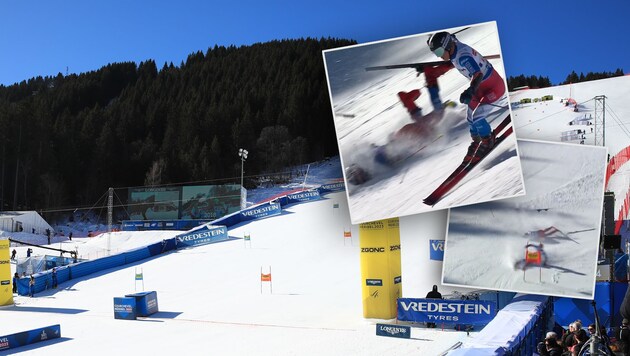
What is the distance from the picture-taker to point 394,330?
10688 mm

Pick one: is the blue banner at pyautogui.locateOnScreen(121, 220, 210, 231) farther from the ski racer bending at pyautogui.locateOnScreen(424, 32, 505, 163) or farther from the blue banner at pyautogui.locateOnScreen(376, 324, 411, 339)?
the ski racer bending at pyautogui.locateOnScreen(424, 32, 505, 163)

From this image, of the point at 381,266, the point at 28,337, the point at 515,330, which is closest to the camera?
the point at 515,330

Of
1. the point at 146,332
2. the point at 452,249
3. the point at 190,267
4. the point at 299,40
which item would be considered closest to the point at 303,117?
the point at 299,40

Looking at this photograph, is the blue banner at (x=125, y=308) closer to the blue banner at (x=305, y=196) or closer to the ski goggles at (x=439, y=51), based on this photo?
the ski goggles at (x=439, y=51)

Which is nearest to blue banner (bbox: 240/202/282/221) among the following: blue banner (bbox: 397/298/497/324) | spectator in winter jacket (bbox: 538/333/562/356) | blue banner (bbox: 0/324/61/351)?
blue banner (bbox: 0/324/61/351)

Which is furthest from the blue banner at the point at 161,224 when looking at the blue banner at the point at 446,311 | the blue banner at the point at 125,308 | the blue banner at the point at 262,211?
the blue banner at the point at 446,311

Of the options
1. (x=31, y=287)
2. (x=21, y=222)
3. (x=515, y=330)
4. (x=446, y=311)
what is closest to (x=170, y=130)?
(x=21, y=222)

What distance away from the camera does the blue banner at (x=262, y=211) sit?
32750mm

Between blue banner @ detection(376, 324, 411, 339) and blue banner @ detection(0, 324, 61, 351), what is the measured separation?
307 inches

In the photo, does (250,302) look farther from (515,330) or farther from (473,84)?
(473,84)

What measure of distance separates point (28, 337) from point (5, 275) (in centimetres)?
717

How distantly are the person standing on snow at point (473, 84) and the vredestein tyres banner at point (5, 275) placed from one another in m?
18.3

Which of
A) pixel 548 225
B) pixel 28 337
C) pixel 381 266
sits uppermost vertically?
pixel 548 225

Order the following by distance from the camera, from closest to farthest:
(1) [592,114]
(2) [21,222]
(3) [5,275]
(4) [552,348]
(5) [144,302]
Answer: (4) [552,348], (5) [144,302], (3) [5,275], (2) [21,222], (1) [592,114]
